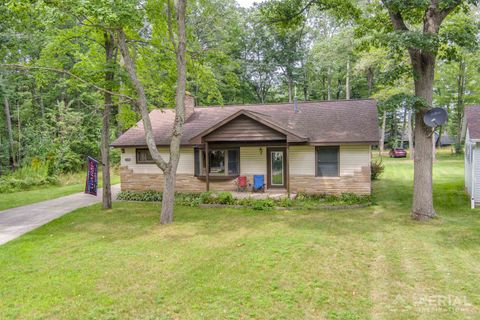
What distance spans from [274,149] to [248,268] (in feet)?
28.2

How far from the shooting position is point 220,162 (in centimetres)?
1483

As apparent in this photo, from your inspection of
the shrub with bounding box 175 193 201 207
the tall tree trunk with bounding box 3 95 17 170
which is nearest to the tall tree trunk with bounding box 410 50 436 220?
the shrub with bounding box 175 193 201 207

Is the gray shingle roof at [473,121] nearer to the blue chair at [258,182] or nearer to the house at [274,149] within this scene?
the house at [274,149]

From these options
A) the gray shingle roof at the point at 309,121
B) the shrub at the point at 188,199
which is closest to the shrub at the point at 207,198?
the shrub at the point at 188,199

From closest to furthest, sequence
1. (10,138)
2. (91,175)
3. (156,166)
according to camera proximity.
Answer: (91,175) → (156,166) → (10,138)

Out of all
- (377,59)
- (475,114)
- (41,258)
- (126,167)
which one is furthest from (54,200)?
(377,59)

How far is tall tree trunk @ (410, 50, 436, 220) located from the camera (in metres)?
9.80

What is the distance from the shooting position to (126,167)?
15680mm

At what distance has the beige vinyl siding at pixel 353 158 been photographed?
12773mm

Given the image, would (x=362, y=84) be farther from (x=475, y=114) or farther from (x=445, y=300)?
(x=445, y=300)

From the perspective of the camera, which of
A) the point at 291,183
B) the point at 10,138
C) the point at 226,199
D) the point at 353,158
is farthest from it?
the point at 10,138

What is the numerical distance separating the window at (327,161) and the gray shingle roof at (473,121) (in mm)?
4496

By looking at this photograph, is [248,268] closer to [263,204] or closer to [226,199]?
[263,204]

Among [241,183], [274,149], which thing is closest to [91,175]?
[241,183]
